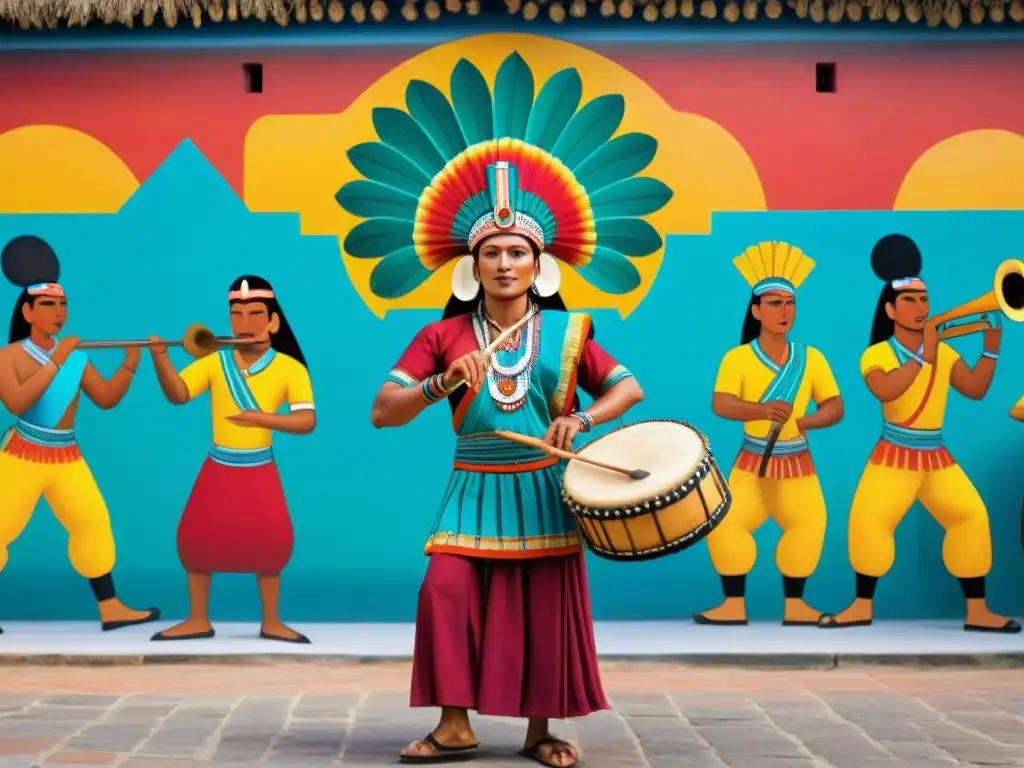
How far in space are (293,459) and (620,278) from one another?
1928 mm

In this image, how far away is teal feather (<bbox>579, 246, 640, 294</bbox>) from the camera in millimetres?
7594

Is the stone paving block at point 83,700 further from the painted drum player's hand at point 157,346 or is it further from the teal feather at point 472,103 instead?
the teal feather at point 472,103

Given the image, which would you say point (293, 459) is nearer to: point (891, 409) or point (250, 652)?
point (250, 652)

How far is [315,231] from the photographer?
25.0 feet

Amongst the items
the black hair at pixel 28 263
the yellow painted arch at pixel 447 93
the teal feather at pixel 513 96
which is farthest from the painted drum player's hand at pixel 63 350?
the teal feather at pixel 513 96

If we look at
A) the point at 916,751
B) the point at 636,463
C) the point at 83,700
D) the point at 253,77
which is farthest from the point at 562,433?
the point at 253,77

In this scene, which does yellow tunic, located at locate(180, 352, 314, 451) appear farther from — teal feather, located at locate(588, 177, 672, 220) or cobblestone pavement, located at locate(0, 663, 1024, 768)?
teal feather, located at locate(588, 177, 672, 220)

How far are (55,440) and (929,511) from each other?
4476 millimetres

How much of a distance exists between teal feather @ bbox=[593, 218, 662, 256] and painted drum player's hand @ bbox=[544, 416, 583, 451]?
3.02 m

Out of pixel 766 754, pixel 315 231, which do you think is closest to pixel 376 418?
pixel 766 754

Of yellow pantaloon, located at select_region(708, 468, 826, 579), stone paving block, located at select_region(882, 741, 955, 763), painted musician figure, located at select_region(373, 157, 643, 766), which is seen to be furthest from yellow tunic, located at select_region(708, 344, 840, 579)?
painted musician figure, located at select_region(373, 157, 643, 766)

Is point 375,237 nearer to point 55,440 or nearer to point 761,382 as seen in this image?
point 55,440

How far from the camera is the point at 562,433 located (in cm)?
467

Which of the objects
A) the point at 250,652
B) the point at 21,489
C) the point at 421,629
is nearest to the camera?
the point at 421,629
